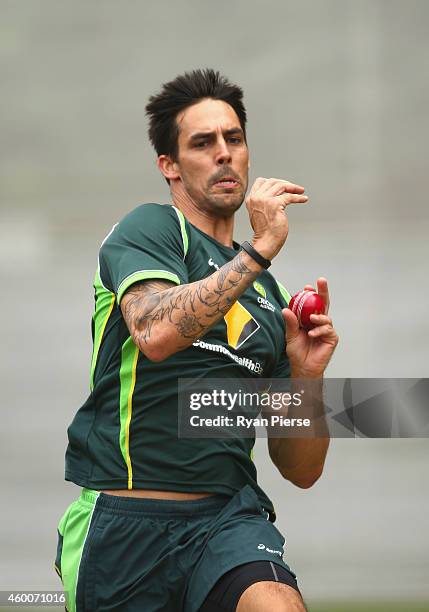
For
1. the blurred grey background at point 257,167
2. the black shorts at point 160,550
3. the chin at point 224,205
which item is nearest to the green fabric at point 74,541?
the black shorts at point 160,550

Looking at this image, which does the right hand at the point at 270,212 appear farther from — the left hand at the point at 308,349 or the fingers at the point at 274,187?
the left hand at the point at 308,349

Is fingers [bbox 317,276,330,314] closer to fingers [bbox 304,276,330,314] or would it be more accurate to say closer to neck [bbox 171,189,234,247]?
fingers [bbox 304,276,330,314]

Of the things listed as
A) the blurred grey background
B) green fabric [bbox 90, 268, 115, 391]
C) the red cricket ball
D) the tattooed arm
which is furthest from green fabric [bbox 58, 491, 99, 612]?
the blurred grey background

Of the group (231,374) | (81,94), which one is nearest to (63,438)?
(81,94)

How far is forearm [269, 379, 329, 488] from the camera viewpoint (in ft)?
10.1

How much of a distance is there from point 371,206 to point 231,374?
2.78 meters

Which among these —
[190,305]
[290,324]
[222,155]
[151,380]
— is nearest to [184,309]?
[190,305]

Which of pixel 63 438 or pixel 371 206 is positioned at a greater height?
pixel 371 206

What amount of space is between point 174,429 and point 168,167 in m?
0.89

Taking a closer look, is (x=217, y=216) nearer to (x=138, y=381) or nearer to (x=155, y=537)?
(x=138, y=381)

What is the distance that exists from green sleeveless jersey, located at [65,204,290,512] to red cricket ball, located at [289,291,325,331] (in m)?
0.16

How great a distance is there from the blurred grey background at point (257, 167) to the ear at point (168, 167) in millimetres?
2167

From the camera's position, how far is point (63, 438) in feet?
17.3

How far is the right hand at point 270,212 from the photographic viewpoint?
2.53 meters
